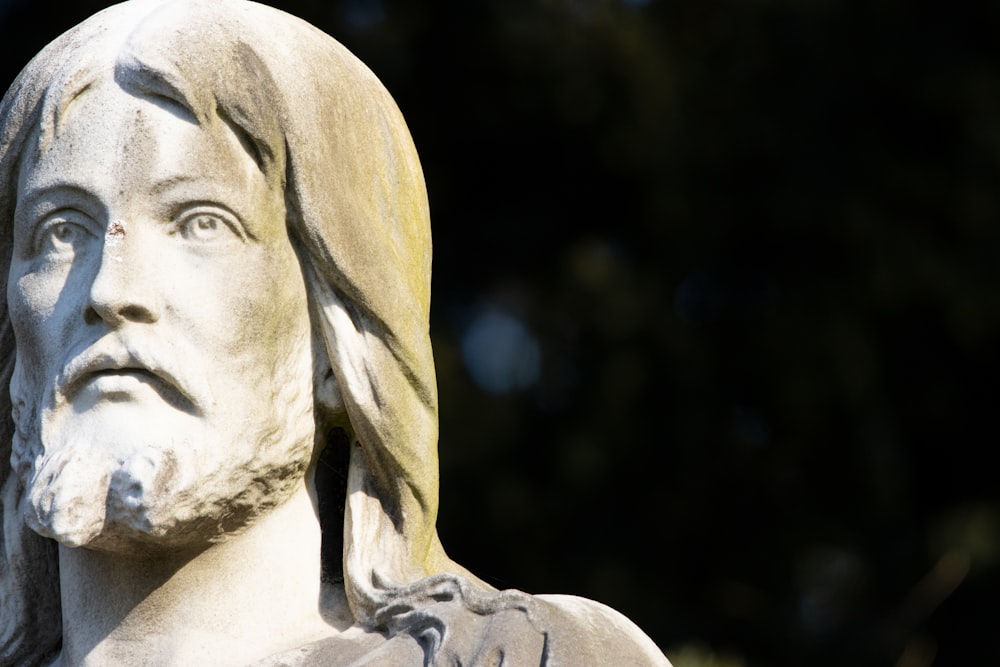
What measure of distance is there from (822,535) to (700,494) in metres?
0.40

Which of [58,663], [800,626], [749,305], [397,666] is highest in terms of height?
[397,666]

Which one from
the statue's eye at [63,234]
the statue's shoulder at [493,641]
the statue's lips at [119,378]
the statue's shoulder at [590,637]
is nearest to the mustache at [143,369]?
the statue's lips at [119,378]

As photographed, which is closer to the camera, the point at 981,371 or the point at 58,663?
the point at 58,663

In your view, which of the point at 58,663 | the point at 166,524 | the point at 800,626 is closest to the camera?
the point at 166,524

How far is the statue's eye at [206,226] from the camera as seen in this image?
2.75 metres

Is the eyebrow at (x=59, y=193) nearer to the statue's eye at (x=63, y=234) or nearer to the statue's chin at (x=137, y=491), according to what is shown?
the statue's eye at (x=63, y=234)

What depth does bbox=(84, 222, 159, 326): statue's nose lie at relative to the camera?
2689mm

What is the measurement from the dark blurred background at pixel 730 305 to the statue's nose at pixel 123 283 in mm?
4198

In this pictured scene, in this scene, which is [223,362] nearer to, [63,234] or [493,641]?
[63,234]

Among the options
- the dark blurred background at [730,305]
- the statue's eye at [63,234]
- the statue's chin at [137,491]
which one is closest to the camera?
the statue's chin at [137,491]

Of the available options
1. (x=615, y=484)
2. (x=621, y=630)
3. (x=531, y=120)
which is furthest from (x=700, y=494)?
(x=621, y=630)

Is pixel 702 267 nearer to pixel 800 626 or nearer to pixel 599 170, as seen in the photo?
pixel 599 170

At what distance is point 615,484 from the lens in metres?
7.17

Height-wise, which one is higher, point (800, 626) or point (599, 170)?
point (599, 170)
